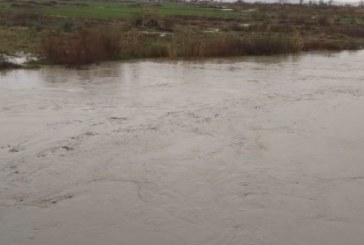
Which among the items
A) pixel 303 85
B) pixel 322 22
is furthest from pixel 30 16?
pixel 303 85

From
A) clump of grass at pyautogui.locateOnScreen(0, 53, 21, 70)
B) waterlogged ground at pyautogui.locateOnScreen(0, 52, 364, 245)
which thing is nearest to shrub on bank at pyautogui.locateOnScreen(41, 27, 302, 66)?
clump of grass at pyautogui.locateOnScreen(0, 53, 21, 70)

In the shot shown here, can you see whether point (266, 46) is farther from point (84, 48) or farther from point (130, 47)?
point (84, 48)

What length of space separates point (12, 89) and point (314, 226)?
10.4 m

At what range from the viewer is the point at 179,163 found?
8.59m

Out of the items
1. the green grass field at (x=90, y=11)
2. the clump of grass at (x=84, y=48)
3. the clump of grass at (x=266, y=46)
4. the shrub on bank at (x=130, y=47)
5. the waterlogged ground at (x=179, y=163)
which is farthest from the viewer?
the green grass field at (x=90, y=11)

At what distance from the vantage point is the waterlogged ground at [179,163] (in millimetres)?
6230

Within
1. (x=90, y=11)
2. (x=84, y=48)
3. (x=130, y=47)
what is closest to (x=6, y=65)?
(x=84, y=48)

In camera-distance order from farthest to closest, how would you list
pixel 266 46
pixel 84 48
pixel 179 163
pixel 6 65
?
pixel 266 46, pixel 84 48, pixel 6 65, pixel 179 163

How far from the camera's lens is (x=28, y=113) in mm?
11695

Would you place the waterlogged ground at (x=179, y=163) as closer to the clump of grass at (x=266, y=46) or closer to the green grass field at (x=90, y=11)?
the clump of grass at (x=266, y=46)

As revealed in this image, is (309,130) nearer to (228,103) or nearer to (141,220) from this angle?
(228,103)

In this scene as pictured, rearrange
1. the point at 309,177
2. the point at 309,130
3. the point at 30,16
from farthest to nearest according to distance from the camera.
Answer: the point at 30,16
the point at 309,130
the point at 309,177

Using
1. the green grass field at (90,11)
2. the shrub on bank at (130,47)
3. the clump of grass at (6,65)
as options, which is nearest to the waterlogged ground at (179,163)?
the clump of grass at (6,65)

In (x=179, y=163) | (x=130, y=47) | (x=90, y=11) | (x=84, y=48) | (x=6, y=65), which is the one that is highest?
(x=90, y=11)
